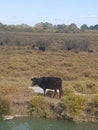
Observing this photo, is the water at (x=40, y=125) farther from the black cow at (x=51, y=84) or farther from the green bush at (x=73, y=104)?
the black cow at (x=51, y=84)

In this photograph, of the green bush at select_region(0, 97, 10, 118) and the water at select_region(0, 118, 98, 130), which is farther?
the green bush at select_region(0, 97, 10, 118)

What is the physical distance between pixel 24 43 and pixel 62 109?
2917 inches

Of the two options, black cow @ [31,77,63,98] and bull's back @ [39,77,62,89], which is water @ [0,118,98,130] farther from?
bull's back @ [39,77,62,89]

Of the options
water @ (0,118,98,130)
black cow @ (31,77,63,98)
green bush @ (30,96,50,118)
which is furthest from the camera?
black cow @ (31,77,63,98)

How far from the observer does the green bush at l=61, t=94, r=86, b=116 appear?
68.5 feet

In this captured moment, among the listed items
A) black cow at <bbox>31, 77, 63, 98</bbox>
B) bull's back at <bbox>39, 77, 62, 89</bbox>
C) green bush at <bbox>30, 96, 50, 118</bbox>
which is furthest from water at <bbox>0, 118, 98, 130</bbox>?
bull's back at <bbox>39, 77, 62, 89</bbox>

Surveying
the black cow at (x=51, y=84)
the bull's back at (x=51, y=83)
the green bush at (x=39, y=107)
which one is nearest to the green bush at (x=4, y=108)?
the green bush at (x=39, y=107)

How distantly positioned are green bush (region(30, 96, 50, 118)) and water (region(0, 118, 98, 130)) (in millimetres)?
492

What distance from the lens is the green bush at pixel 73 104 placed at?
68.5 ft

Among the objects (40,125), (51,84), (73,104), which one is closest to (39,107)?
(40,125)

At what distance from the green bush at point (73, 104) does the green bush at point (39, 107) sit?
93cm

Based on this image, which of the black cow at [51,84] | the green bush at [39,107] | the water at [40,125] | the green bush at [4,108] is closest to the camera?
the water at [40,125]

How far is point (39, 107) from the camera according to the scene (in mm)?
21312

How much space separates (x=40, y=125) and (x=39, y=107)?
1.56m
